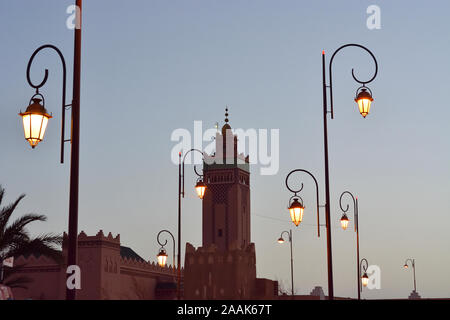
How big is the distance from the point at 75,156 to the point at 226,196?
88342 millimetres

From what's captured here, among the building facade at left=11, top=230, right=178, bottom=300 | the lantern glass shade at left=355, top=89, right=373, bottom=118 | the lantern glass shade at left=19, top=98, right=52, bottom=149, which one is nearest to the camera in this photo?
the lantern glass shade at left=19, top=98, right=52, bottom=149

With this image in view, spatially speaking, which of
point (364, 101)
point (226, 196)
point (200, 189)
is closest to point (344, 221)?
point (200, 189)

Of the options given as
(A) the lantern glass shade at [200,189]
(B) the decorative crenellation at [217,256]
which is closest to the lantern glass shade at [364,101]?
(A) the lantern glass shade at [200,189]

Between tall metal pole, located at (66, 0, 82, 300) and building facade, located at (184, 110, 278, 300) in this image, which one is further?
building facade, located at (184, 110, 278, 300)

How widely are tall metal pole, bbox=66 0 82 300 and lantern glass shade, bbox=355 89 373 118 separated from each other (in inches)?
309

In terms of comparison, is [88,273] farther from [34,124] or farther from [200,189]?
[34,124]

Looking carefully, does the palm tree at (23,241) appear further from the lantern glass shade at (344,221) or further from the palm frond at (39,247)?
the lantern glass shade at (344,221)

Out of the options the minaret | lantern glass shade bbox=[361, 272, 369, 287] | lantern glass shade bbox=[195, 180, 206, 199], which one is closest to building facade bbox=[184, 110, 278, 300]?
the minaret

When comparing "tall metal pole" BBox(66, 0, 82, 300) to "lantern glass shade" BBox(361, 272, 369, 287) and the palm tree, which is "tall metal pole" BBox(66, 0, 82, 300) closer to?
the palm tree

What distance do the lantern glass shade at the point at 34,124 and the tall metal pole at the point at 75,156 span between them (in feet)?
1.77

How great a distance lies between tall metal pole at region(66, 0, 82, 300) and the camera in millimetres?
9695

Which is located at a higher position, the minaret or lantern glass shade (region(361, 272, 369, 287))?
the minaret
